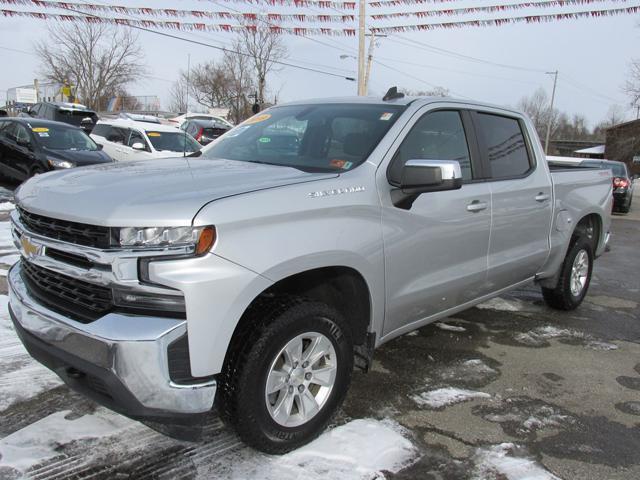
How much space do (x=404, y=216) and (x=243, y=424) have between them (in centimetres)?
143

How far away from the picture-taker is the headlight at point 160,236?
2211mm

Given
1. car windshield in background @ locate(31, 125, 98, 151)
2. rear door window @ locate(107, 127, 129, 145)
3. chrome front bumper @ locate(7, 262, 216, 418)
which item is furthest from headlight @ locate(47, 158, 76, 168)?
chrome front bumper @ locate(7, 262, 216, 418)

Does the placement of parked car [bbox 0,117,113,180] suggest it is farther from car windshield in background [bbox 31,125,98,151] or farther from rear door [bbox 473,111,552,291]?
rear door [bbox 473,111,552,291]

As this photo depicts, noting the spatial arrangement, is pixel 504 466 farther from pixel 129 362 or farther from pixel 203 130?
pixel 203 130

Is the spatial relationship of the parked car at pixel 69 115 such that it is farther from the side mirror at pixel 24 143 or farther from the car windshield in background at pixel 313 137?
the car windshield in background at pixel 313 137

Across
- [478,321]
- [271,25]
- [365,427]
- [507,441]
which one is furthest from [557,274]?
[271,25]

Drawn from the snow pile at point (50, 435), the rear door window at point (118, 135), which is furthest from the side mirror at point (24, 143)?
the snow pile at point (50, 435)

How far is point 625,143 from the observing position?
45.8 meters

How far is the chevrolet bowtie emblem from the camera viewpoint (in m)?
2.62

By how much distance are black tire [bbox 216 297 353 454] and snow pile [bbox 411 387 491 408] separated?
2.91 feet

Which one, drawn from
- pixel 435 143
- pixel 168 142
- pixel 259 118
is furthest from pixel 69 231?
pixel 168 142

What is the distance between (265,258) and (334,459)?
1111mm

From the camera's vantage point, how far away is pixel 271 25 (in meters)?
18.3

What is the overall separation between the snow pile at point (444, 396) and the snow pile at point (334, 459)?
0.45 meters
